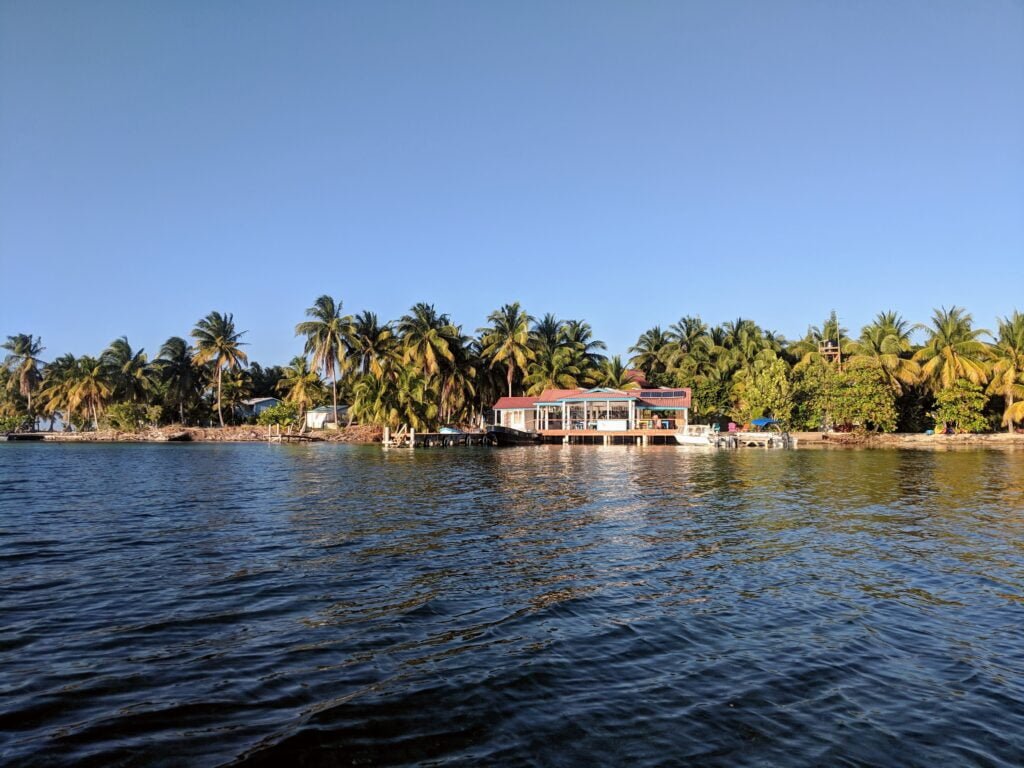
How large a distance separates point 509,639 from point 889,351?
7057 cm

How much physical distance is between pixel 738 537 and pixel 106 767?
42.8ft

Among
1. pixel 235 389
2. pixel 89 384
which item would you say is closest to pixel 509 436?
pixel 235 389

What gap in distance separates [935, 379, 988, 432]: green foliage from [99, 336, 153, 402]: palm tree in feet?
303

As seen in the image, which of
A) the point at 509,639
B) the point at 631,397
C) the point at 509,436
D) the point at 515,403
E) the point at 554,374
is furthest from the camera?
the point at 554,374

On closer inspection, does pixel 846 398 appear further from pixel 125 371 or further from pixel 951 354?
pixel 125 371

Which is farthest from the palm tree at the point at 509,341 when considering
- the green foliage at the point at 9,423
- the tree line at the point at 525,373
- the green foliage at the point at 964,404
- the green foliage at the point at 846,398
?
the green foliage at the point at 9,423

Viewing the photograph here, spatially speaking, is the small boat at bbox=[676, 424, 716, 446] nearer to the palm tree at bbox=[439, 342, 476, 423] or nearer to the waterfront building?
the waterfront building

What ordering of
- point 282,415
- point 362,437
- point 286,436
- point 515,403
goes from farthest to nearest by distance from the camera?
point 282,415
point 362,437
point 286,436
point 515,403

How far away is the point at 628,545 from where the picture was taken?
14008mm

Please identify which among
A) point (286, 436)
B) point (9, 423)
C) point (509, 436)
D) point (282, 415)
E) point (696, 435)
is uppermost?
point (9, 423)

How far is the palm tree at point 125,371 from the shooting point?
84.9 metres

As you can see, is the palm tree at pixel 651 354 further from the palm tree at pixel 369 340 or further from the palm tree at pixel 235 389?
the palm tree at pixel 235 389

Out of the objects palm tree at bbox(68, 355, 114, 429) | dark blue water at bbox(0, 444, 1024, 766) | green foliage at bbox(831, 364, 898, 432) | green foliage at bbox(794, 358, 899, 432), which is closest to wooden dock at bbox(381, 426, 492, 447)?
green foliage at bbox(794, 358, 899, 432)

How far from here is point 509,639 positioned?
796cm
